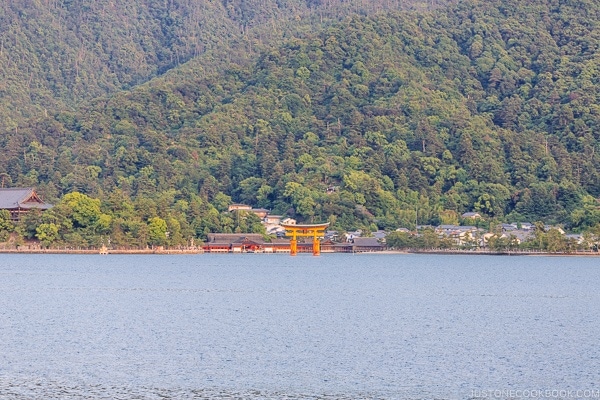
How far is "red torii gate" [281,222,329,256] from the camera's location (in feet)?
282

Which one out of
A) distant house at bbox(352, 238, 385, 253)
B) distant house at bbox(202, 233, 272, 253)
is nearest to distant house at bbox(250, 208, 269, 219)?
distant house at bbox(202, 233, 272, 253)

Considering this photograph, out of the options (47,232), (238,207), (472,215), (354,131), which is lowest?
(47,232)

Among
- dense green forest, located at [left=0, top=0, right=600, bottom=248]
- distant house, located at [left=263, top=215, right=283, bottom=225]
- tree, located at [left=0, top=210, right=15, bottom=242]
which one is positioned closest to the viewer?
tree, located at [left=0, top=210, right=15, bottom=242]

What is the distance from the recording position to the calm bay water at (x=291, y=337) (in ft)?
74.0

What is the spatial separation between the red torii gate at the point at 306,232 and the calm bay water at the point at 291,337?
34.6 m

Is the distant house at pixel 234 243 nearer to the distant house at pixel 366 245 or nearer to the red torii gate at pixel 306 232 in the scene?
the red torii gate at pixel 306 232

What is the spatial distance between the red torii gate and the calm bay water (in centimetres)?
3458

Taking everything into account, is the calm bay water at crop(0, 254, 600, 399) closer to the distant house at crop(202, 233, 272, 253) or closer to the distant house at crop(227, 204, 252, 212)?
the distant house at crop(202, 233, 272, 253)

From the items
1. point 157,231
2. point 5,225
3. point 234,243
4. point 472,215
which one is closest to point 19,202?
point 5,225

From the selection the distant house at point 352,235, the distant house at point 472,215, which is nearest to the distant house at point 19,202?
the distant house at point 352,235

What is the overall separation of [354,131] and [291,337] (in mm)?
84359

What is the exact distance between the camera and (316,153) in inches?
4267

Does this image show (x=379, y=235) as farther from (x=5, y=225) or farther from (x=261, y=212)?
(x=5, y=225)

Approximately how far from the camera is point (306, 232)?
286 feet
